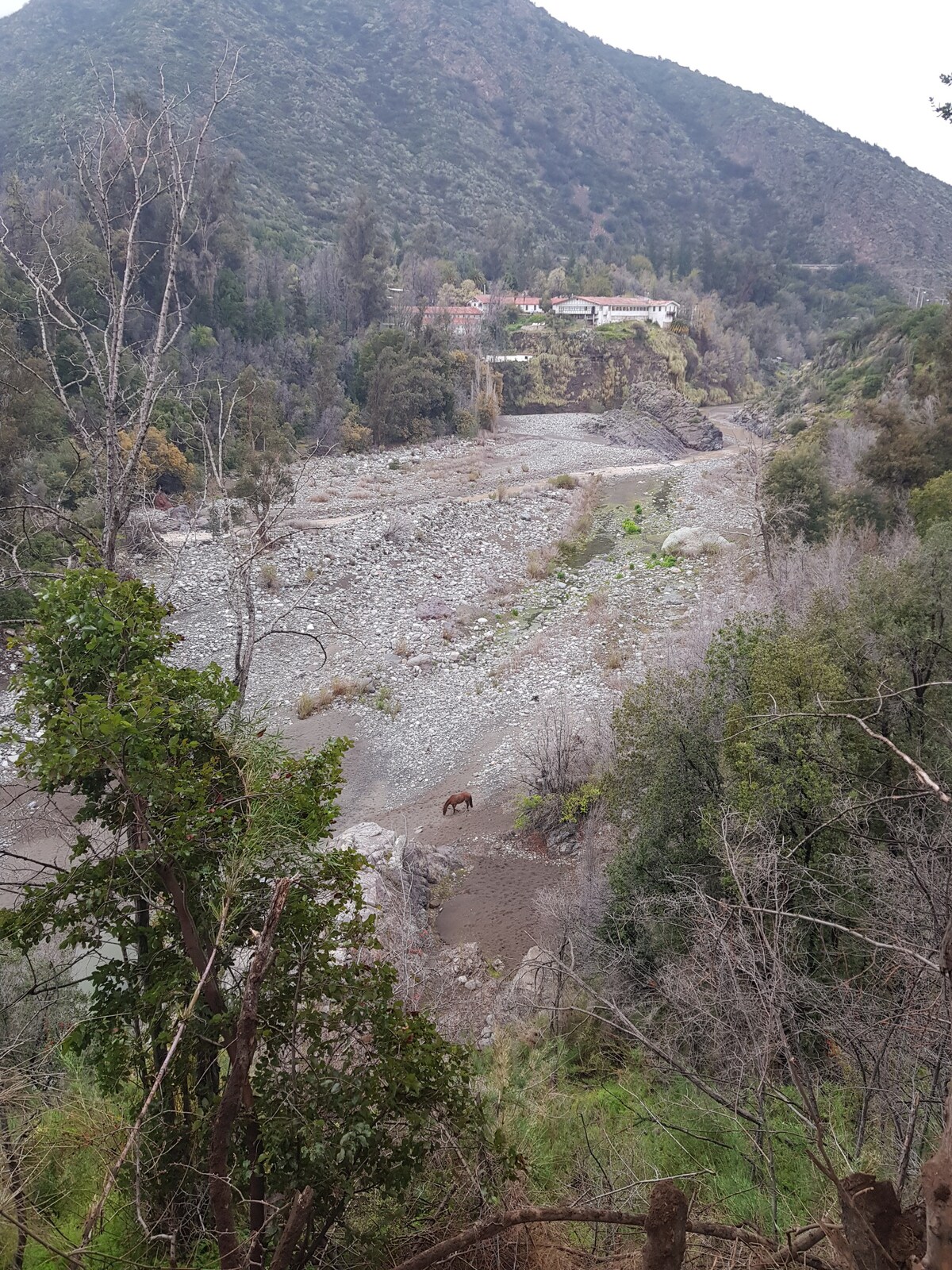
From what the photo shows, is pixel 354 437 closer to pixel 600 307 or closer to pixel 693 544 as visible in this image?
pixel 693 544

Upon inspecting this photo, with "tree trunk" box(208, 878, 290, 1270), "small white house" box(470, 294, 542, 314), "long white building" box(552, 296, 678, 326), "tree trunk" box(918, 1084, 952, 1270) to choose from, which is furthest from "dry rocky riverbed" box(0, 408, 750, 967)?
"long white building" box(552, 296, 678, 326)

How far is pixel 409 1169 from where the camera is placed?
294 cm

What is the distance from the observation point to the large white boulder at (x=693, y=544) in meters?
24.7

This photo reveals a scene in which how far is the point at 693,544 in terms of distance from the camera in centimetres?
2506

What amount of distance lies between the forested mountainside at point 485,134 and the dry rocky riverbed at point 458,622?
116 feet

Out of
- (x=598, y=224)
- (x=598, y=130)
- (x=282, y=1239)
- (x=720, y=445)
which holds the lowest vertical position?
(x=282, y=1239)

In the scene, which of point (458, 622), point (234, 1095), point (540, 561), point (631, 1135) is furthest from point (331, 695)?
point (234, 1095)

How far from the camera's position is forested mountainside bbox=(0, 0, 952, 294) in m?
72.1

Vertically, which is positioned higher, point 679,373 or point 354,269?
point 354,269

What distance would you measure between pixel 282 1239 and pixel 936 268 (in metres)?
109

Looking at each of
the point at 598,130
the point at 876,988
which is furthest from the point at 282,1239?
the point at 598,130

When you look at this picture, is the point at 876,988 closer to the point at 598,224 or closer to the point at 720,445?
the point at 720,445

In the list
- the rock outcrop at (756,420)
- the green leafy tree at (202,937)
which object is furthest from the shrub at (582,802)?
the rock outcrop at (756,420)

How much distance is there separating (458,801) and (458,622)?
26.7ft
